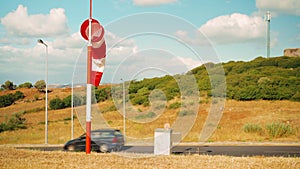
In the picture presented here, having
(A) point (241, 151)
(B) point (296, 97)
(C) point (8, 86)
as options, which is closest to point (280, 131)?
(A) point (241, 151)

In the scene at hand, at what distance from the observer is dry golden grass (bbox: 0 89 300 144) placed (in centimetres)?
2601

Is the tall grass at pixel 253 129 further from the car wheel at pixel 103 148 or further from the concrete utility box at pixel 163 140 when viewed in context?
the concrete utility box at pixel 163 140

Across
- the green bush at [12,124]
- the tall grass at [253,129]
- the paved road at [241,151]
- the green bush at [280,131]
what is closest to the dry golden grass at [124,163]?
the paved road at [241,151]

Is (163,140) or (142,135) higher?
(163,140)

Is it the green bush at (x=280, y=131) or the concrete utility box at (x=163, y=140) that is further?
the green bush at (x=280, y=131)

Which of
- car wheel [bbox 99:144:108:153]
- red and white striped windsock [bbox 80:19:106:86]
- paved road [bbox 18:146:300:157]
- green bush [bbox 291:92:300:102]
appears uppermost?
red and white striped windsock [bbox 80:19:106:86]

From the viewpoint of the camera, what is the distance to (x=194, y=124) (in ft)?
112

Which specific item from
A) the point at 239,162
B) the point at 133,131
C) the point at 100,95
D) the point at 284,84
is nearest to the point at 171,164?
the point at 239,162

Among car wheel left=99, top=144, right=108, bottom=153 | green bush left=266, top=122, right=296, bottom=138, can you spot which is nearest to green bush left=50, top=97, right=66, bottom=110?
green bush left=266, top=122, right=296, bottom=138

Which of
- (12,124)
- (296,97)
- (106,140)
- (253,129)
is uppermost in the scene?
(296,97)

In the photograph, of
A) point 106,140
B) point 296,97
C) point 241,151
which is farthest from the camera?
point 296,97

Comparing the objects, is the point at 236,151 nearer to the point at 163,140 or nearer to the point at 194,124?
the point at 163,140

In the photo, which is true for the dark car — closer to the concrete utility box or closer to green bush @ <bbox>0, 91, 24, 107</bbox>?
the concrete utility box

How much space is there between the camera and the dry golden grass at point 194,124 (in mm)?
26011
